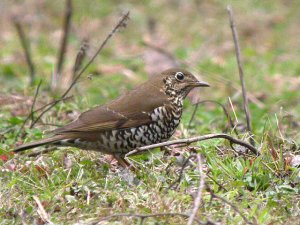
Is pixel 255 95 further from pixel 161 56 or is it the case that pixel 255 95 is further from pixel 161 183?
pixel 161 183

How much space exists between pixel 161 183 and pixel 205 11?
983 centimetres

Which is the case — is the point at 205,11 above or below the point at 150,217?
above

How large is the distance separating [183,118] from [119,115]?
1.64 metres

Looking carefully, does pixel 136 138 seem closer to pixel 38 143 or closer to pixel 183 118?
pixel 38 143

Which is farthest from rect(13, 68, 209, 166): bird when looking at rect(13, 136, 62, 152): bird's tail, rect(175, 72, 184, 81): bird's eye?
rect(175, 72, 184, 81): bird's eye

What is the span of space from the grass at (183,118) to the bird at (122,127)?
0.16 metres

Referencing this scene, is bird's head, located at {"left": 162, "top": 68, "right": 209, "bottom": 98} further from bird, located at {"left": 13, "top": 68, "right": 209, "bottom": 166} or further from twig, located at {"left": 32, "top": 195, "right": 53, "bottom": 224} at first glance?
twig, located at {"left": 32, "top": 195, "right": 53, "bottom": 224}

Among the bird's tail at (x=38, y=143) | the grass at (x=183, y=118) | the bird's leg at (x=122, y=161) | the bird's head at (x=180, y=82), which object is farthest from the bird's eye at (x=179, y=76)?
the bird's tail at (x=38, y=143)

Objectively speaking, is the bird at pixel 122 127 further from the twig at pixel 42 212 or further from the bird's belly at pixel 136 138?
the twig at pixel 42 212

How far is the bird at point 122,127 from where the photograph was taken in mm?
6612

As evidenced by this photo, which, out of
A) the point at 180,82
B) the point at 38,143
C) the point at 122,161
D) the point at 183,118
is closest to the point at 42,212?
the point at 38,143

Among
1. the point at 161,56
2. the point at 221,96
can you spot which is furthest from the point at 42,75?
the point at 221,96

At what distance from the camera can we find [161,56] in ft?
36.3

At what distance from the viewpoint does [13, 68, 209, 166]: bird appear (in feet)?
21.7
